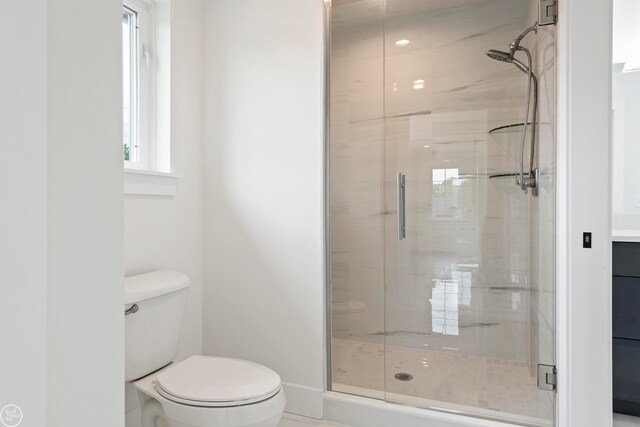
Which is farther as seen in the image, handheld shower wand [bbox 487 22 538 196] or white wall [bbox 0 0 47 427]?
handheld shower wand [bbox 487 22 538 196]

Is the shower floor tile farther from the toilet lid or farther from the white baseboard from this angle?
the toilet lid

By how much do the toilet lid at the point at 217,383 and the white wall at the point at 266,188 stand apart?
1.50 feet

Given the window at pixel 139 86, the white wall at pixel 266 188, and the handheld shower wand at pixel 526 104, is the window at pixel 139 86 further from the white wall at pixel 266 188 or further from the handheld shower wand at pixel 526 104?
the handheld shower wand at pixel 526 104

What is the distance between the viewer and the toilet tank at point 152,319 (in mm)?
1507

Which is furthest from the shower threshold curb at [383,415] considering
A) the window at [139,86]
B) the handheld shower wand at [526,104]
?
the window at [139,86]

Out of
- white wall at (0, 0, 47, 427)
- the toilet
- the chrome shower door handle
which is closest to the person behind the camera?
white wall at (0, 0, 47, 427)

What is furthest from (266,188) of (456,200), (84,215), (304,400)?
(84,215)

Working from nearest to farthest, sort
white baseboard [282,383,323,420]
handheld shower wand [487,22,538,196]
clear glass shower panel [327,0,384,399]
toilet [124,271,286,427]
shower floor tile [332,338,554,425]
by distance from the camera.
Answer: toilet [124,271,286,427] < shower floor tile [332,338,554,425] < white baseboard [282,383,323,420] < handheld shower wand [487,22,538,196] < clear glass shower panel [327,0,384,399]

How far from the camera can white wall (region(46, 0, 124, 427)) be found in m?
0.38

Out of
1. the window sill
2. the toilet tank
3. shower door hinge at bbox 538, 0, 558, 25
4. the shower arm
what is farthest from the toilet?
shower door hinge at bbox 538, 0, 558, 25

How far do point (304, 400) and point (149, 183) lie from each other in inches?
50.1

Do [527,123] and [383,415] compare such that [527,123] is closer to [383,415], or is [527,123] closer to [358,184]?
[358,184]
